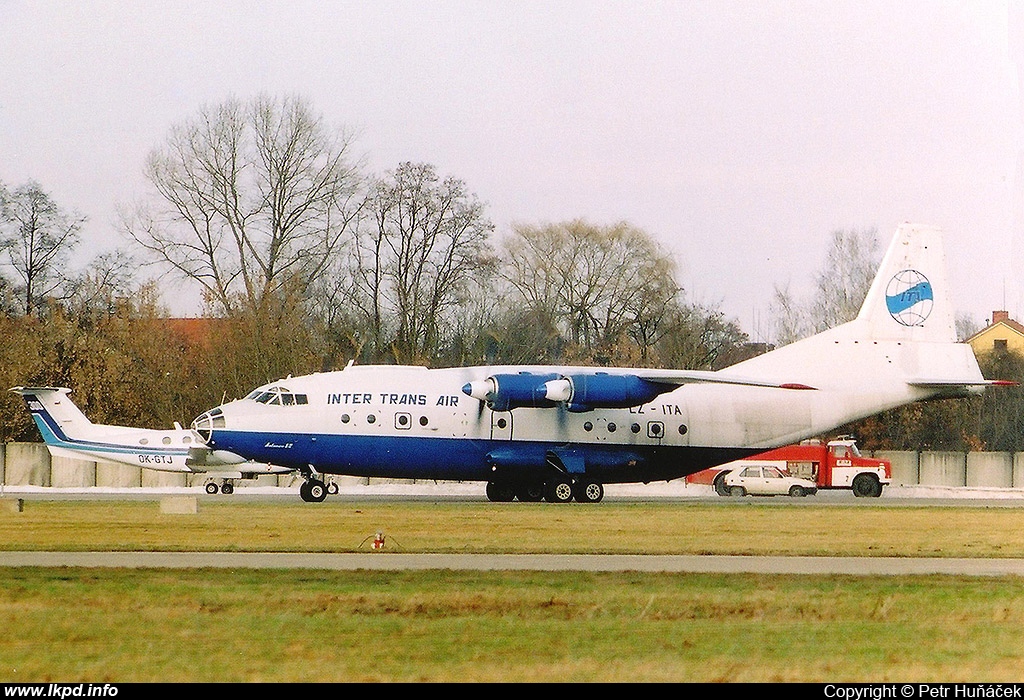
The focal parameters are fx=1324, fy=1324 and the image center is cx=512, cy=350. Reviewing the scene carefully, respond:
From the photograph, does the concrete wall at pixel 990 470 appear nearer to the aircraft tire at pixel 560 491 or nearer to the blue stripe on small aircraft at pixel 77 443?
the aircraft tire at pixel 560 491

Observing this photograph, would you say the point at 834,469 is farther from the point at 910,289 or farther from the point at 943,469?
the point at 910,289

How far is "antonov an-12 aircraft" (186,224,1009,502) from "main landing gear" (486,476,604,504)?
4 centimetres

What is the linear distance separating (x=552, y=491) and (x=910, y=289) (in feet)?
42.9

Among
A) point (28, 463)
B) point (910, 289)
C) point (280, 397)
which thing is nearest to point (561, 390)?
point (280, 397)

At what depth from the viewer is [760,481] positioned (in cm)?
4903

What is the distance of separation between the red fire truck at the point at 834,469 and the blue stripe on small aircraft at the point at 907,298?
905 centimetres

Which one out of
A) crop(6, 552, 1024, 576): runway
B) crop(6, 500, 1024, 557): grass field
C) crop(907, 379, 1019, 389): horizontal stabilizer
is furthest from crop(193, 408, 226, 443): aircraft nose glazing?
crop(907, 379, 1019, 389): horizontal stabilizer

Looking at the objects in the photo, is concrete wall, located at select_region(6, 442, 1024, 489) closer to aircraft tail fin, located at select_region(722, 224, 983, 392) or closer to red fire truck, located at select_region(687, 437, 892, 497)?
red fire truck, located at select_region(687, 437, 892, 497)

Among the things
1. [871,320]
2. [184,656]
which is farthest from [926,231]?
[184,656]

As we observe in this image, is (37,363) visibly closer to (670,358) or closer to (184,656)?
(670,358)

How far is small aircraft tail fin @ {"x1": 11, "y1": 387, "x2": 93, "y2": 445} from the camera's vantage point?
44781mm

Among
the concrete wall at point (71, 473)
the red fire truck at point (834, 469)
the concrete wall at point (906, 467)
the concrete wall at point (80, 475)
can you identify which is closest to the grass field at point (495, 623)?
the red fire truck at point (834, 469)

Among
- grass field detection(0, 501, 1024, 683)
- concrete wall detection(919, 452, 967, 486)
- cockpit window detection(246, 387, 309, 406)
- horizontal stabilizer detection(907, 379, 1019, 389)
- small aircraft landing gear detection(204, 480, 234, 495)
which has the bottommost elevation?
grass field detection(0, 501, 1024, 683)

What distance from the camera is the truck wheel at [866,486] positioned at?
162 ft
